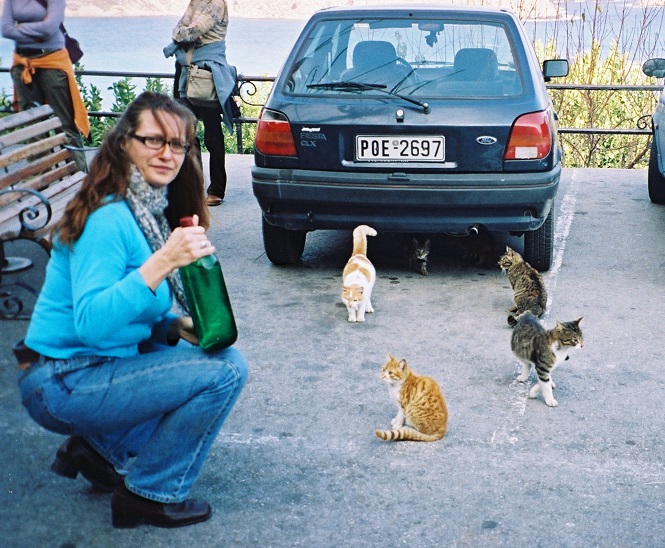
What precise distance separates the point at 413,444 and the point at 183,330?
1195mm

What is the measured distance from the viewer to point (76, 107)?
780cm

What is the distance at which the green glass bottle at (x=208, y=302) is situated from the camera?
9.96ft

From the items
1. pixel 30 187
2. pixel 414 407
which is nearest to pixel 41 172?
pixel 30 187

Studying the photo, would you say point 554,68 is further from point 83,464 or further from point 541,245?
point 83,464

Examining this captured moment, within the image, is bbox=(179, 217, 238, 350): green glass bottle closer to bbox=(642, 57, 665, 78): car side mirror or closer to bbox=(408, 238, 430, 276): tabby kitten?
bbox=(408, 238, 430, 276): tabby kitten

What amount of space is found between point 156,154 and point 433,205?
118 inches

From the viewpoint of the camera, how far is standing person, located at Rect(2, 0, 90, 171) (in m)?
7.37

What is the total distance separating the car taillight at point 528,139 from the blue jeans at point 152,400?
10.3ft

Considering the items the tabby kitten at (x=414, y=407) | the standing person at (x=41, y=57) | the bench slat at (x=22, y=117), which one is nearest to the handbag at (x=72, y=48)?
the standing person at (x=41, y=57)

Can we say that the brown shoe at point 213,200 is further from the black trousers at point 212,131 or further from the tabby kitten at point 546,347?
the tabby kitten at point 546,347

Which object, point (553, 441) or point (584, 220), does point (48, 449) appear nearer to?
point (553, 441)

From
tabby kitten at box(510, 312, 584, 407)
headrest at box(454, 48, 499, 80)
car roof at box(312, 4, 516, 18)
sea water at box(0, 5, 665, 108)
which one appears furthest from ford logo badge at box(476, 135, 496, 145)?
sea water at box(0, 5, 665, 108)

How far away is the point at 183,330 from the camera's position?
3.42 metres

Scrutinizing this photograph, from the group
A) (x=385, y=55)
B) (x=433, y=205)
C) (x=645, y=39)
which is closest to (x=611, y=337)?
(x=433, y=205)
